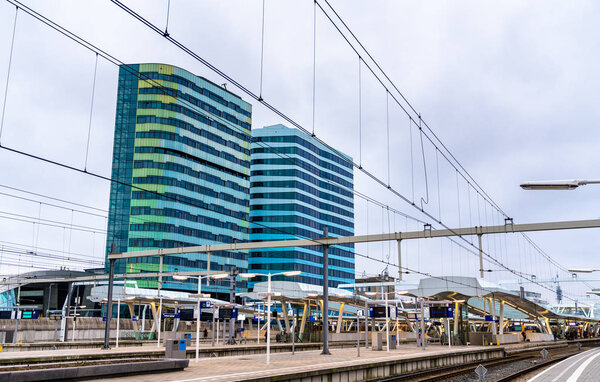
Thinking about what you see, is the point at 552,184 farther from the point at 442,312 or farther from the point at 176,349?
the point at 442,312

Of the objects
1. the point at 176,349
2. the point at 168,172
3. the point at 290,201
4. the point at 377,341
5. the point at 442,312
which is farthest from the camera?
the point at 290,201

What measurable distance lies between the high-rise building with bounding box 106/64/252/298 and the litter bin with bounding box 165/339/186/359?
72784mm

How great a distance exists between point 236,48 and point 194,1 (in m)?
1.81

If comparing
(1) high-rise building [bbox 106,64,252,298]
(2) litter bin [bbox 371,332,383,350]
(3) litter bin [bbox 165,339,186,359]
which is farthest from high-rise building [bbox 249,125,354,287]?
(3) litter bin [bbox 165,339,186,359]

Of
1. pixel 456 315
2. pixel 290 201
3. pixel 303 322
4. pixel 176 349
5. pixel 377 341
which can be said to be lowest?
pixel 377 341

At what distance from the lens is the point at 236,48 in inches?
671

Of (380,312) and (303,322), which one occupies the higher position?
(380,312)

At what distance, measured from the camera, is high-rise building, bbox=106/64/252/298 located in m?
104

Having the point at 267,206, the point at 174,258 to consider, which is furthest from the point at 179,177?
the point at 267,206

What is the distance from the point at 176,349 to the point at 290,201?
105m

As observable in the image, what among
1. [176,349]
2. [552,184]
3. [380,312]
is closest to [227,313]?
[380,312]

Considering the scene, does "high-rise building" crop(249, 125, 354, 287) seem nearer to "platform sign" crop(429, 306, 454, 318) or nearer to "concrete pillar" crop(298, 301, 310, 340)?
"concrete pillar" crop(298, 301, 310, 340)

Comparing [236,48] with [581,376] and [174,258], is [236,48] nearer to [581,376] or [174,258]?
[581,376]

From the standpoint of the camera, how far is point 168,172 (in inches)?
4163
